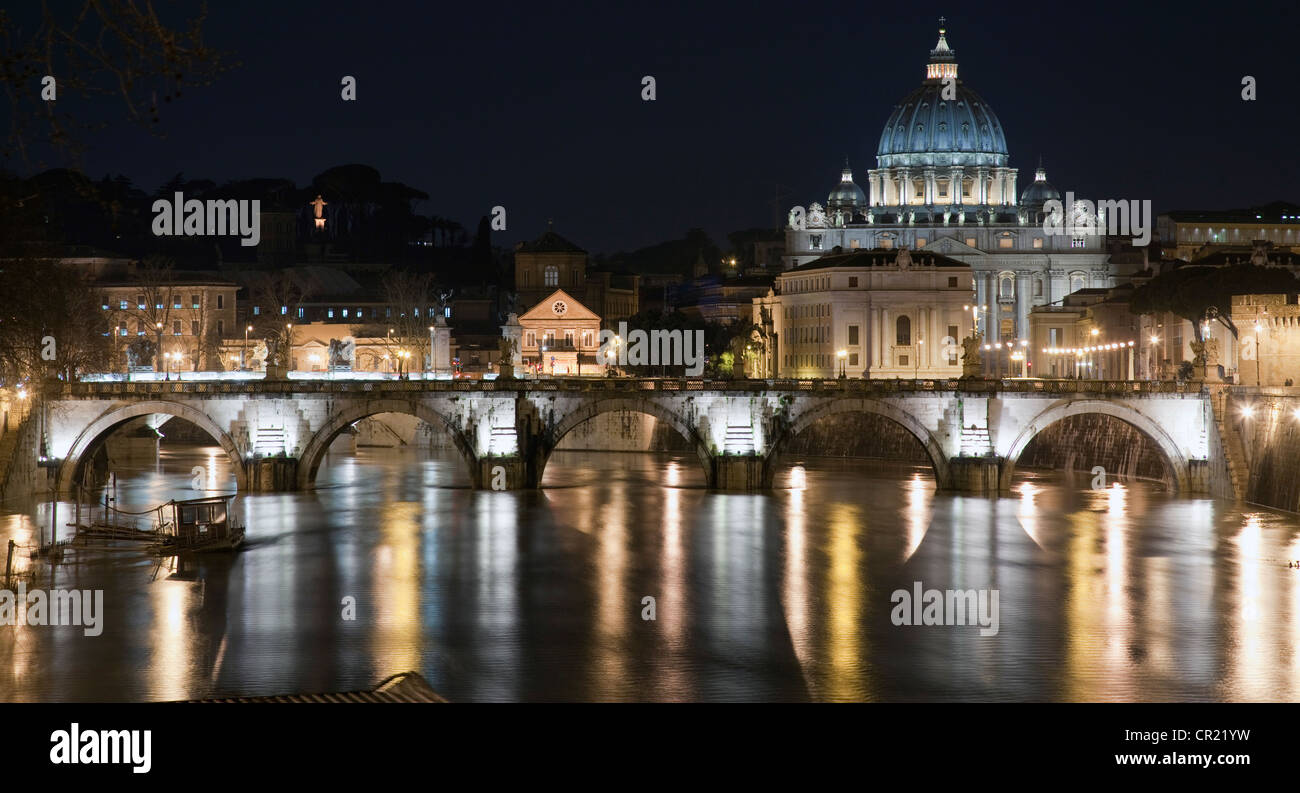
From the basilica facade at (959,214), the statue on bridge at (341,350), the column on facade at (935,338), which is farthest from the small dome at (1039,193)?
the statue on bridge at (341,350)

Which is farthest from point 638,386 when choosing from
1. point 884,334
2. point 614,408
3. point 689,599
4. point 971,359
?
point 884,334

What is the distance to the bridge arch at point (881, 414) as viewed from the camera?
6147 centimetres

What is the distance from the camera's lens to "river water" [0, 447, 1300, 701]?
3080cm

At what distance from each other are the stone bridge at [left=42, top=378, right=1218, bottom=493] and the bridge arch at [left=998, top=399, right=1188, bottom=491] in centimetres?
5

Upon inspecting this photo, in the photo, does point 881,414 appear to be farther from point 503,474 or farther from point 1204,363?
point 503,474

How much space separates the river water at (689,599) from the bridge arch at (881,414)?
140cm

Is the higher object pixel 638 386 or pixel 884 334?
pixel 884 334

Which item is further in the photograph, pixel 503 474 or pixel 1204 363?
pixel 503 474

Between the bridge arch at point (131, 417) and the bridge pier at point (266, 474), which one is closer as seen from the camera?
the bridge arch at point (131, 417)

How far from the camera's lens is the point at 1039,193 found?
160750mm

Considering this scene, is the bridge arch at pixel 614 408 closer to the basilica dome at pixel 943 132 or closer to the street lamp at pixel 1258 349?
the street lamp at pixel 1258 349

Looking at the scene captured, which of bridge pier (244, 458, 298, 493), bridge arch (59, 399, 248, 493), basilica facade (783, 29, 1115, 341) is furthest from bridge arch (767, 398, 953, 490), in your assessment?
basilica facade (783, 29, 1115, 341)

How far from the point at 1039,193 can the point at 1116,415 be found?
4130 inches
